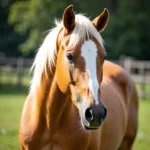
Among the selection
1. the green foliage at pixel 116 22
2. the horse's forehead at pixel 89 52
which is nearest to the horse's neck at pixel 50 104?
the horse's forehead at pixel 89 52

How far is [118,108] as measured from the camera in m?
4.62

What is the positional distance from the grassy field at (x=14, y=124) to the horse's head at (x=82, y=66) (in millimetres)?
3408

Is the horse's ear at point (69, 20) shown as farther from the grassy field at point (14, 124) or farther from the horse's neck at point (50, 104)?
the grassy field at point (14, 124)

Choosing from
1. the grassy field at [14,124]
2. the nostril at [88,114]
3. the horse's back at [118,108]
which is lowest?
the grassy field at [14,124]

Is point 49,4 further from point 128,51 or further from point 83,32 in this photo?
point 83,32

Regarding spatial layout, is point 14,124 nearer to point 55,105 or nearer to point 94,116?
point 55,105

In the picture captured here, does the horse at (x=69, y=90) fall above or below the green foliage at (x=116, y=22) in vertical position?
above

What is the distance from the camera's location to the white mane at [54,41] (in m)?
3.16

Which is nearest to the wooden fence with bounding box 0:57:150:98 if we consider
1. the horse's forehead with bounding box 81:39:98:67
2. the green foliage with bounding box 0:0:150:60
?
the horse's forehead with bounding box 81:39:98:67

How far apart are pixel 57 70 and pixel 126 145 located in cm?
223

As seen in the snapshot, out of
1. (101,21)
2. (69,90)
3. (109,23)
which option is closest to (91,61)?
(69,90)

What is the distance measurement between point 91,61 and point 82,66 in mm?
78

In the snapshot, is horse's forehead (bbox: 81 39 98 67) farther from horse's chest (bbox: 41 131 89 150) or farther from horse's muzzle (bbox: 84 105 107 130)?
horse's chest (bbox: 41 131 89 150)

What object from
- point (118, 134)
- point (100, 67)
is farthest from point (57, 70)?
point (118, 134)
